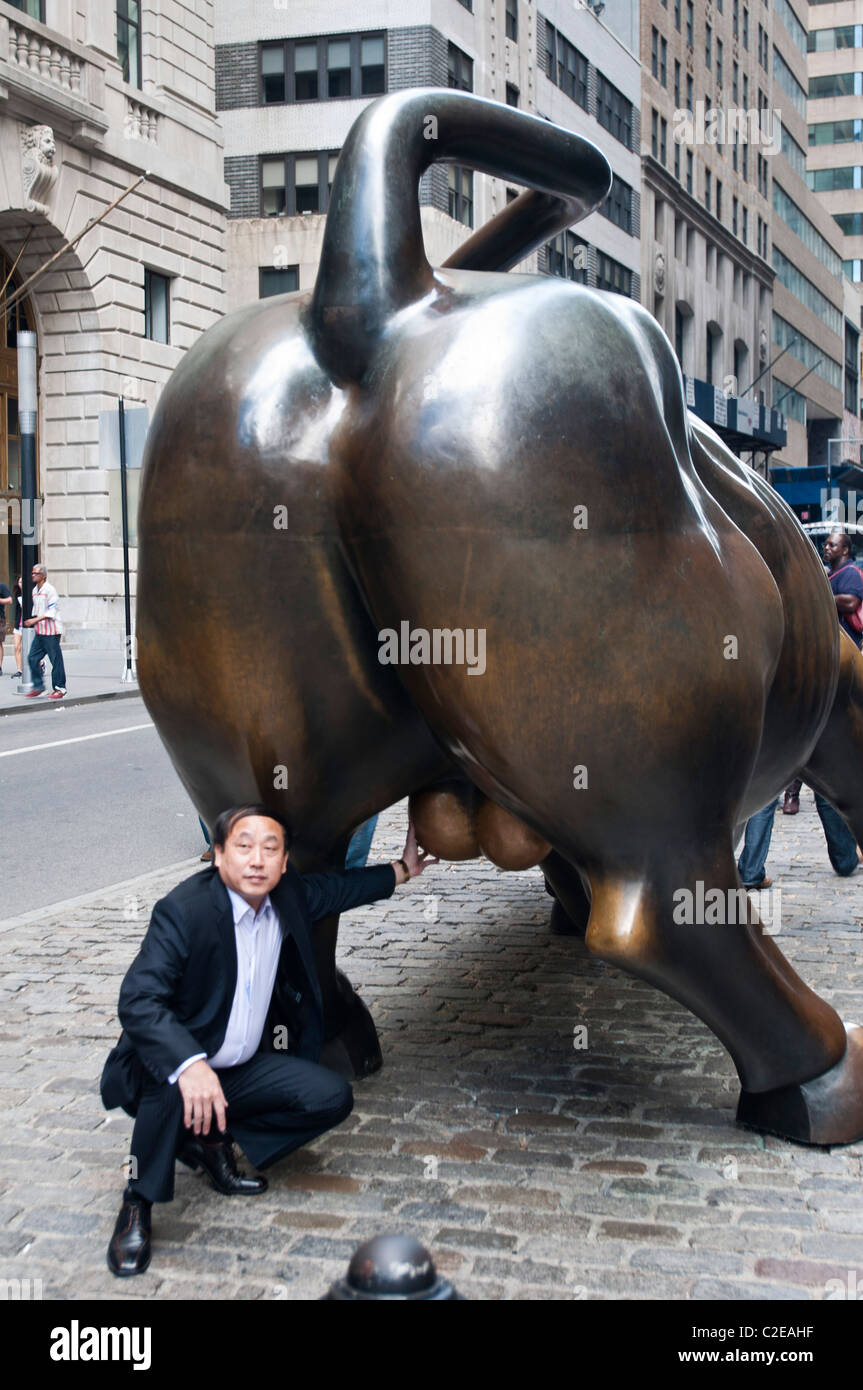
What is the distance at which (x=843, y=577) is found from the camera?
928 cm

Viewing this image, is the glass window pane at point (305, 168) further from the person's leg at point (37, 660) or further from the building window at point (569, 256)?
the person's leg at point (37, 660)

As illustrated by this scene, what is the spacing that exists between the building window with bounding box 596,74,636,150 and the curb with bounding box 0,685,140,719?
3445cm

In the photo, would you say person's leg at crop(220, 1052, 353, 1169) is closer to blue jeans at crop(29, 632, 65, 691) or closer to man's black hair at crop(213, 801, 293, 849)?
man's black hair at crop(213, 801, 293, 849)

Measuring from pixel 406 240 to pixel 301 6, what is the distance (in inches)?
1474

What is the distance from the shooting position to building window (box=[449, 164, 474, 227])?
117 feet

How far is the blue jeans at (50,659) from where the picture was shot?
18.7 metres

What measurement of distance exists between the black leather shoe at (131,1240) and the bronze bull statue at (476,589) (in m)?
0.97

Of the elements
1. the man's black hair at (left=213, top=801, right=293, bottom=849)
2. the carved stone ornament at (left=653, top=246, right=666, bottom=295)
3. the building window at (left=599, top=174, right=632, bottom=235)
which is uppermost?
the building window at (left=599, top=174, right=632, bottom=235)

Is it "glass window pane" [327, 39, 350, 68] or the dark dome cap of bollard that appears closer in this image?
the dark dome cap of bollard

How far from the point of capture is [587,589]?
304cm

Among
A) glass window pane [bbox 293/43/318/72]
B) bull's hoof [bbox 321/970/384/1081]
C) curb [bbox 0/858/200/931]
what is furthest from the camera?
glass window pane [bbox 293/43/318/72]

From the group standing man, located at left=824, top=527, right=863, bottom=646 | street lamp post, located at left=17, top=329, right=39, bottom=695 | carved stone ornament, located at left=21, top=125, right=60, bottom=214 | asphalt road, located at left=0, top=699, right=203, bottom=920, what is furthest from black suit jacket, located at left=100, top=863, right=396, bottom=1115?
carved stone ornament, located at left=21, top=125, right=60, bottom=214
